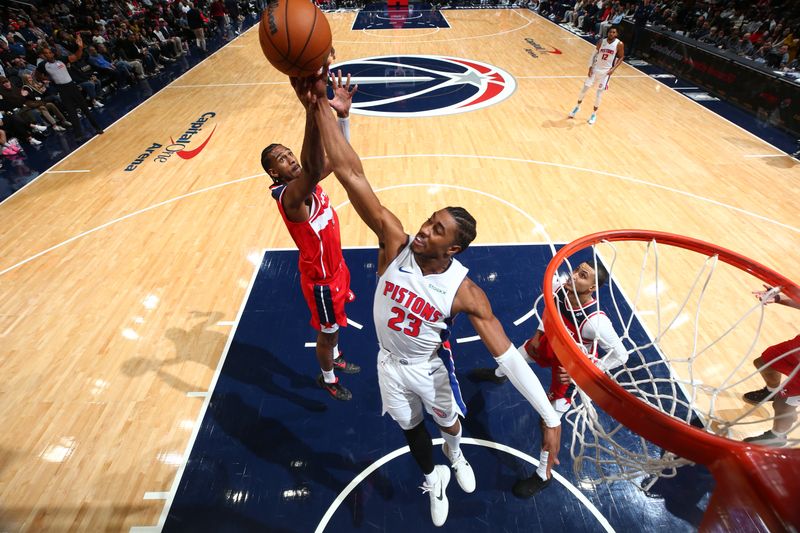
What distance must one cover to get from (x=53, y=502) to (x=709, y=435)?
4.15m

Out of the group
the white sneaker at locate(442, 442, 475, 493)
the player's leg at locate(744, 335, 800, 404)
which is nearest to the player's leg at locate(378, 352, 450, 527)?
the white sneaker at locate(442, 442, 475, 493)

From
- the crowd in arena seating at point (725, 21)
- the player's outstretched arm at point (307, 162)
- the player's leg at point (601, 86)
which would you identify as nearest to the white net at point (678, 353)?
the player's outstretched arm at point (307, 162)

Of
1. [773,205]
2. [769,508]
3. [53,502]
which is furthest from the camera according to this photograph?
[773,205]

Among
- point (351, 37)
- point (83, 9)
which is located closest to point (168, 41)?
point (83, 9)

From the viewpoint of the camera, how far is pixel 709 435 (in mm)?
1495

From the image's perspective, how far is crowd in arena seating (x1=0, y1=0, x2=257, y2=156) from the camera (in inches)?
328

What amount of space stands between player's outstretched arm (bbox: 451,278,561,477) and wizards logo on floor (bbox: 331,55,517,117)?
25.7 feet

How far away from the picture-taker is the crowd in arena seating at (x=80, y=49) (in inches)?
328

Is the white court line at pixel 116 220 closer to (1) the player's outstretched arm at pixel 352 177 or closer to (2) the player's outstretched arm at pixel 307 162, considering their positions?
(2) the player's outstretched arm at pixel 307 162

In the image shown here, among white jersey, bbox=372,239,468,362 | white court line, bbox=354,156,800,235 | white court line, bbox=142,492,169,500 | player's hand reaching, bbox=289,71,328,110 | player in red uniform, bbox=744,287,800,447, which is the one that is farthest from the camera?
white court line, bbox=354,156,800,235

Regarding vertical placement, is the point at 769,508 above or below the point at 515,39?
above

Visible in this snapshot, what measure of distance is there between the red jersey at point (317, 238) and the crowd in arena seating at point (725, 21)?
1153cm

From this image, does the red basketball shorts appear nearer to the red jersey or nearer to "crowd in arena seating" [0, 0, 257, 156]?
the red jersey

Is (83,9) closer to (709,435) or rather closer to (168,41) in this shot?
(168,41)
